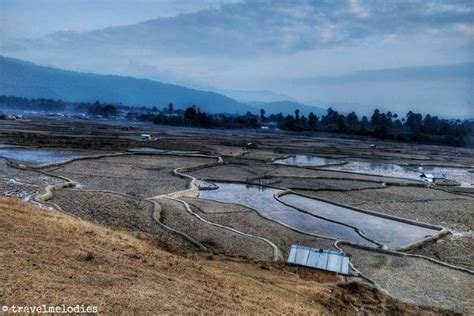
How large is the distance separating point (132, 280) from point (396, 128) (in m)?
123

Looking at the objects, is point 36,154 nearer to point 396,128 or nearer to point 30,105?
point 396,128

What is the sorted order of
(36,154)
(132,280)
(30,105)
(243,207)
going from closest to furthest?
(132,280) < (243,207) < (36,154) < (30,105)

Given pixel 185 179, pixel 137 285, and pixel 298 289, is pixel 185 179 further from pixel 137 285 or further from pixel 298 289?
pixel 137 285

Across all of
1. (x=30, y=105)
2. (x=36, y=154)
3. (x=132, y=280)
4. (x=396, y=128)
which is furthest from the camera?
(x=30, y=105)

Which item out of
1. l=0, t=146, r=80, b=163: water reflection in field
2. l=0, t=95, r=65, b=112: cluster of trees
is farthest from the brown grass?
l=0, t=95, r=65, b=112: cluster of trees

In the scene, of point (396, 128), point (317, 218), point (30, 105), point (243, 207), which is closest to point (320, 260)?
point (317, 218)

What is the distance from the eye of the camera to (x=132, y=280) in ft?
25.8

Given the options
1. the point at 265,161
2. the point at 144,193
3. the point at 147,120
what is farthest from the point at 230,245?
the point at 147,120

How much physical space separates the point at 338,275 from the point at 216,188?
14950 millimetres

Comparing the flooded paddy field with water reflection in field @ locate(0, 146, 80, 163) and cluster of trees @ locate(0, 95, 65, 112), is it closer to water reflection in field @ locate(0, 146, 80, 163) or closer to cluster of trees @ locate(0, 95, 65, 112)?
water reflection in field @ locate(0, 146, 80, 163)

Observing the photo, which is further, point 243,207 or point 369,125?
point 369,125

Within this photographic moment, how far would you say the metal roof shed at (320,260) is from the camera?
1175 cm

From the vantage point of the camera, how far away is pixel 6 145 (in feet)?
134

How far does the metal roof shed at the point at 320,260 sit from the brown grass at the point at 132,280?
758mm
